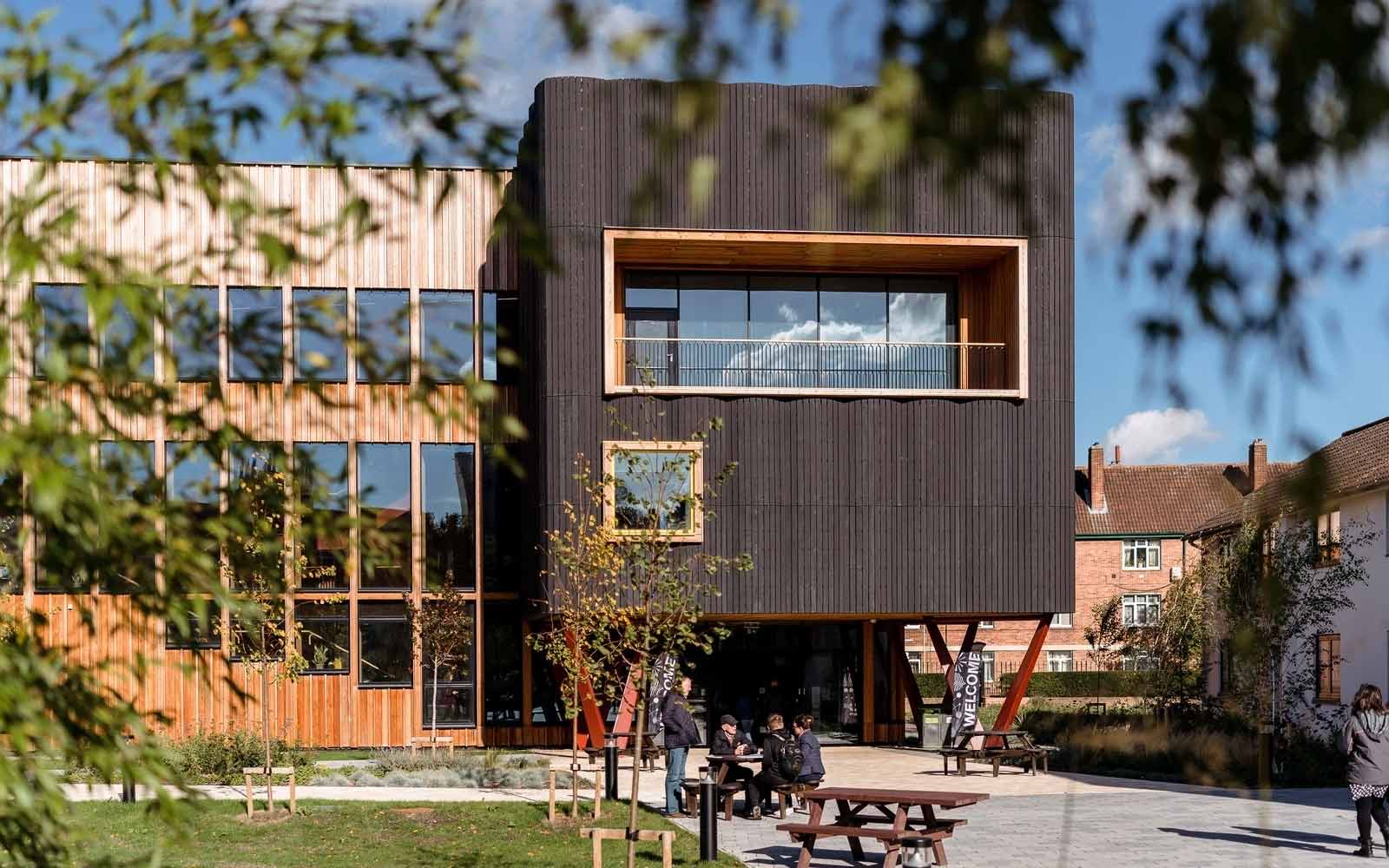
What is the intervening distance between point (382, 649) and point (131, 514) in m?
28.5

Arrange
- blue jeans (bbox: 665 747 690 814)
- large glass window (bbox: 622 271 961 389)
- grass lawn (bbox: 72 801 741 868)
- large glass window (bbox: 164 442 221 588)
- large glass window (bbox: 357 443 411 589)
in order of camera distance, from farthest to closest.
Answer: large glass window (bbox: 357 443 411 589) → large glass window (bbox: 622 271 961 389) → blue jeans (bbox: 665 747 690 814) → grass lawn (bbox: 72 801 741 868) → large glass window (bbox: 164 442 221 588)

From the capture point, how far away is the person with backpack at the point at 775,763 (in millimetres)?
19609

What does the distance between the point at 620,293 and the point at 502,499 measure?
4.99 metres

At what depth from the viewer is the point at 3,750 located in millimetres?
4520

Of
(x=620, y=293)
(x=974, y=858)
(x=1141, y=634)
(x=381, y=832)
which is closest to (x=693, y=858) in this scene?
(x=974, y=858)

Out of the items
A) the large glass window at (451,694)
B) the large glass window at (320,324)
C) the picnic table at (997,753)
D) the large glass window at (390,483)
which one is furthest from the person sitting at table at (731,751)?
the large glass window at (320,324)

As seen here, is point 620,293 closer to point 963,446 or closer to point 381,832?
point 963,446

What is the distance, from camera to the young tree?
30.9 meters

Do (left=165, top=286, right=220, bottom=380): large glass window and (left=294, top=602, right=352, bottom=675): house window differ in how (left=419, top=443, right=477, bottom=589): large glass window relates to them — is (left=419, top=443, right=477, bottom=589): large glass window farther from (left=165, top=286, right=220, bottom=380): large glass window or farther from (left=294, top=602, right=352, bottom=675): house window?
(left=165, top=286, right=220, bottom=380): large glass window

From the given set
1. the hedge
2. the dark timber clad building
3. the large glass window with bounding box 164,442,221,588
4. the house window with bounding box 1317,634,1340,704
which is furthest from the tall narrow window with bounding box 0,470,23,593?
the hedge

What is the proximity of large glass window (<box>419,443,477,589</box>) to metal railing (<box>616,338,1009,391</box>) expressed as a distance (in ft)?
15.4

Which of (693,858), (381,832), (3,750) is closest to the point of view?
(3,750)

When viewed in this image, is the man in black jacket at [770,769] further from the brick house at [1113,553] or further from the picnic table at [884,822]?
the brick house at [1113,553]

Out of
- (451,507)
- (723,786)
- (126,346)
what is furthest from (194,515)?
(451,507)
